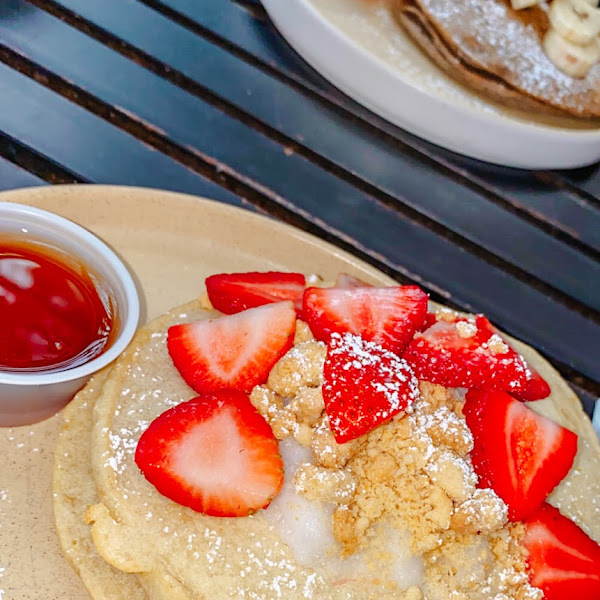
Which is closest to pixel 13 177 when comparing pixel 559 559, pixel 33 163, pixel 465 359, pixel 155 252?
pixel 33 163

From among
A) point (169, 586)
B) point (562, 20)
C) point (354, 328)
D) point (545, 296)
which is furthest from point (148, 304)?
point (562, 20)

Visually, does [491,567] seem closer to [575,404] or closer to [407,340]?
[407,340]

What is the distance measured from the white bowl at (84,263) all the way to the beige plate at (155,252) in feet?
0.20

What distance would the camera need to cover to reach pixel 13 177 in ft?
4.97

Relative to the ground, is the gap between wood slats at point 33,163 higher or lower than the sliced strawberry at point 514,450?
lower

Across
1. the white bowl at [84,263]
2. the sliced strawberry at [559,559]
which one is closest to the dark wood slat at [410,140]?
the white bowl at [84,263]

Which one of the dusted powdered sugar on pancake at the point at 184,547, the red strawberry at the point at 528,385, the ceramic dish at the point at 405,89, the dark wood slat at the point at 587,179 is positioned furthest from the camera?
the dark wood slat at the point at 587,179

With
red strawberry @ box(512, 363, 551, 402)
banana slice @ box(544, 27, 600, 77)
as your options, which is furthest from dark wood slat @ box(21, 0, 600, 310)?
red strawberry @ box(512, 363, 551, 402)

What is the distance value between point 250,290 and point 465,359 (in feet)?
1.20

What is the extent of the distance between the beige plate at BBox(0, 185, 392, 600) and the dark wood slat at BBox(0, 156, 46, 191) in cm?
17

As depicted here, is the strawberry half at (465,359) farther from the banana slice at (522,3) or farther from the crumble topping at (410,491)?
the banana slice at (522,3)

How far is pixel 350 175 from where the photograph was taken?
172 cm

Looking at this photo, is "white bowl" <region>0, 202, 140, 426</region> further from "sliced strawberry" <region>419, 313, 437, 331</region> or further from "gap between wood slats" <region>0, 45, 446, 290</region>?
"sliced strawberry" <region>419, 313, 437, 331</region>

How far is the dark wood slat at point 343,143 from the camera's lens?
1652 millimetres
